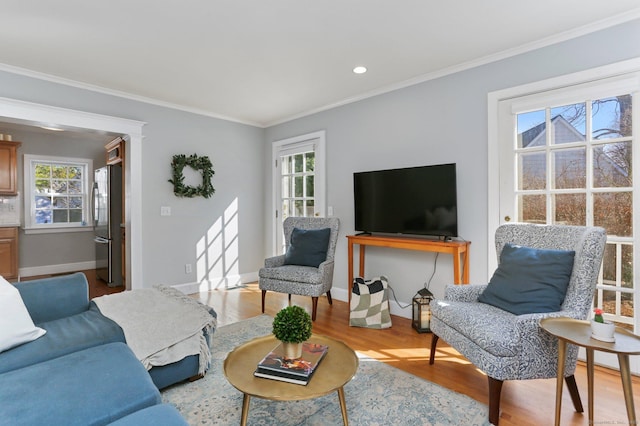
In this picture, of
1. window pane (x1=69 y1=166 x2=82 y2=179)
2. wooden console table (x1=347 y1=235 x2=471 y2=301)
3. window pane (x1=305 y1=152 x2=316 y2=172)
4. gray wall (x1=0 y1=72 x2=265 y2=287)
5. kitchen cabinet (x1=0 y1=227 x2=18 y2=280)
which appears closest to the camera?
wooden console table (x1=347 y1=235 x2=471 y2=301)

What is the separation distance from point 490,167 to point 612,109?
860mm

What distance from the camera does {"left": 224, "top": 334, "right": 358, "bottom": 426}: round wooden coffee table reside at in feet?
4.53

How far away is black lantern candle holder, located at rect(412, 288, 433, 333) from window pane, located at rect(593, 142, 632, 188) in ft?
5.18

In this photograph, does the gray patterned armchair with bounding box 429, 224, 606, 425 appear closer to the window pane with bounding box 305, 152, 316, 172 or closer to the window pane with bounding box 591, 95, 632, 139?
the window pane with bounding box 591, 95, 632, 139

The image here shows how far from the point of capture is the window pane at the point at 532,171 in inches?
104

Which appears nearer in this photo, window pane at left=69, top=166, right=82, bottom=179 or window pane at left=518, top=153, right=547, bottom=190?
window pane at left=518, top=153, right=547, bottom=190

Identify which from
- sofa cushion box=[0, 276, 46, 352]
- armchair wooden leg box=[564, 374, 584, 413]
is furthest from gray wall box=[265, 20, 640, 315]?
sofa cushion box=[0, 276, 46, 352]

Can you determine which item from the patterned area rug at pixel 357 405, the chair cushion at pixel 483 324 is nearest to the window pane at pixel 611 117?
the chair cushion at pixel 483 324

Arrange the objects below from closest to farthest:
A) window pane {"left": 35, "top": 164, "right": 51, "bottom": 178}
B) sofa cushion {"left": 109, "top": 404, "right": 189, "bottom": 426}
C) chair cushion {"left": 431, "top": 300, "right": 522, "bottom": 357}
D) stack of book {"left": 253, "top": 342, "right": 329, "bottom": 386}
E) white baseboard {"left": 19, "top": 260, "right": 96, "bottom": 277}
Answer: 1. sofa cushion {"left": 109, "top": 404, "right": 189, "bottom": 426}
2. stack of book {"left": 253, "top": 342, "right": 329, "bottom": 386}
3. chair cushion {"left": 431, "top": 300, "right": 522, "bottom": 357}
4. white baseboard {"left": 19, "top": 260, "right": 96, "bottom": 277}
5. window pane {"left": 35, "top": 164, "right": 51, "bottom": 178}

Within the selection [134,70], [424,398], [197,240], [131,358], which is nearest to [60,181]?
[197,240]

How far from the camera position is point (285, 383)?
1.45 metres

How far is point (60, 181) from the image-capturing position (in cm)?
575

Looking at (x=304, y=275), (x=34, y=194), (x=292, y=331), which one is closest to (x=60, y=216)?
(x=34, y=194)

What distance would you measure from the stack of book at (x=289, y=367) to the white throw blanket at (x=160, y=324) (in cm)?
67
